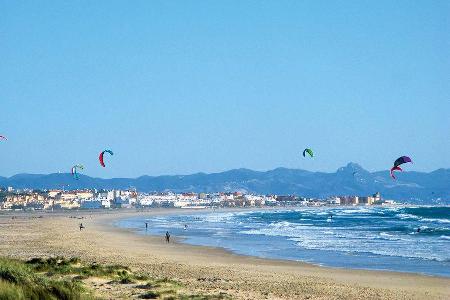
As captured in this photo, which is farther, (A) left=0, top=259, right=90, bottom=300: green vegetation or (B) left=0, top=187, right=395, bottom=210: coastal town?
(B) left=0, top=187, right=395, bottom=210: coastal town

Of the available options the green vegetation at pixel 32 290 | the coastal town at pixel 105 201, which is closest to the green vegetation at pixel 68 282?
the green vegetation at pixel 32 290

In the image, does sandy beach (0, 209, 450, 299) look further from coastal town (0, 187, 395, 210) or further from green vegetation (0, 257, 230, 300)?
coastal town (0, 187, 395, 210)

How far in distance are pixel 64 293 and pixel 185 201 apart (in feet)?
490

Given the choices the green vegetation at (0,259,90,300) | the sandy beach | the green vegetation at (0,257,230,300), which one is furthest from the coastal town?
the green vegetation at (0,259,90,300)

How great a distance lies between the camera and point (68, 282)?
38.3ft

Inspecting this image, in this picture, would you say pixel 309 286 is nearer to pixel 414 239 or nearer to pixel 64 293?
pixel 64 293

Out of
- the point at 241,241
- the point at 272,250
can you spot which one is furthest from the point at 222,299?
the point at 241,241

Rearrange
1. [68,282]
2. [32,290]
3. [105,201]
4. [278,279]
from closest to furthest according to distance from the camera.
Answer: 1. [32,290]
2. [68,282]
3. [278,279]
4. [105,201]

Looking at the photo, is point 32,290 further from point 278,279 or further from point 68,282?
point 278,279

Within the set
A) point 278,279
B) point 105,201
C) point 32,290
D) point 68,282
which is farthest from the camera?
point 105,201

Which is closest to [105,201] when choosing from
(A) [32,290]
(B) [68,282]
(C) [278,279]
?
(C) [278,279]

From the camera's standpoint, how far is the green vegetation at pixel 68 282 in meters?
9.60

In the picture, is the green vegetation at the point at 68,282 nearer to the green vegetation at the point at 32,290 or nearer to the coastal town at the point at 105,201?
the green vegetation at the point at 32,290

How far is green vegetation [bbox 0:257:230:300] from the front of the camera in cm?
960
